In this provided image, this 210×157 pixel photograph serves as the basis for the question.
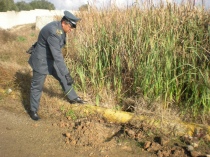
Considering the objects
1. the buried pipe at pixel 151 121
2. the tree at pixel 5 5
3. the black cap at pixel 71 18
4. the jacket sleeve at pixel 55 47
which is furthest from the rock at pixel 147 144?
the tree at pixel 5 5

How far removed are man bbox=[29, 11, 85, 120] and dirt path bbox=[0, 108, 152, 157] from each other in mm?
366

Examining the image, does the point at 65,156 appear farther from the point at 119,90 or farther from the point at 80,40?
the point at 80,40

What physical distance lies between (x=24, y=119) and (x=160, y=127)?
7.60 feet

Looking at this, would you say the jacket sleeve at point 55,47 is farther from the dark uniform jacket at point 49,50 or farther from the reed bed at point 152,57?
the reed bed at point 152,57

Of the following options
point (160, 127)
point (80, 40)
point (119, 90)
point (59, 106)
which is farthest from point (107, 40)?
point (160, 127)

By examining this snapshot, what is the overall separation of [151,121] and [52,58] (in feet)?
6.56

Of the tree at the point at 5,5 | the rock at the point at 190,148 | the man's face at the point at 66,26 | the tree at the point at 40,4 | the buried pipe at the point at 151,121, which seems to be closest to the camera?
the rock at the point at 190,148

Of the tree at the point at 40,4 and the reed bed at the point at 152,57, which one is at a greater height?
the reed bed at the point at 152,57

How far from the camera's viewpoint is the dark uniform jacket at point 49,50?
14.2 ft

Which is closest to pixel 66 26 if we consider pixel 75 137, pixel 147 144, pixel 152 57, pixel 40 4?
pixel 152 57

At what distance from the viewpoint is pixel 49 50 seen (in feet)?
15.1

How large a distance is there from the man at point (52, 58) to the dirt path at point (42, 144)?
0.37 m

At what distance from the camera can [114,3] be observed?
6.21m

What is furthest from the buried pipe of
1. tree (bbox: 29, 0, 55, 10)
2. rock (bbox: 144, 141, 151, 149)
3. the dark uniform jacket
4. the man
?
tree (bbox: 29, 0, 55, 10)
